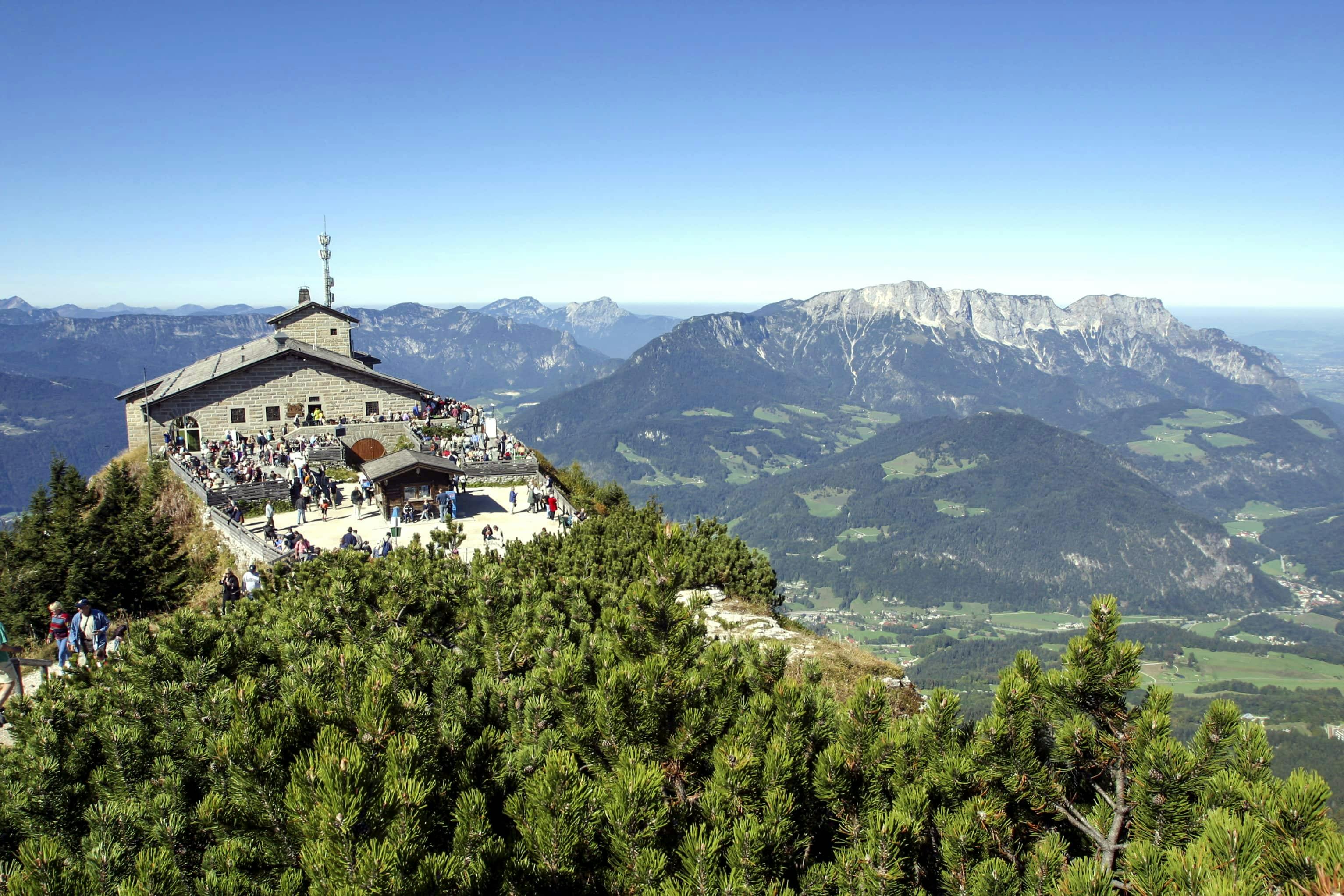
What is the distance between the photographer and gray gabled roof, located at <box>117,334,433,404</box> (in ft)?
139

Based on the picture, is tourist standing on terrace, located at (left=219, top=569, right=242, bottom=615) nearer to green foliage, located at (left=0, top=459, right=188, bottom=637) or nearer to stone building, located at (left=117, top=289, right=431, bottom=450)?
green foliage, located at (left=0, top=459, right=188, bottom=637)

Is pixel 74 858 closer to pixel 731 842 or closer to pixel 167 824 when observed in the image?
pixel 167 824

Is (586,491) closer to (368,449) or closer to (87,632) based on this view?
(368,449)

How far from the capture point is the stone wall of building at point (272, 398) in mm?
42344

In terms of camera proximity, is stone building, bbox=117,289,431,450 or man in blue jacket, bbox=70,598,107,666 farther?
stone building, bbox=117,289,431,450

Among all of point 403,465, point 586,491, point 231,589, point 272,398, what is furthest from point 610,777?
point 272,398

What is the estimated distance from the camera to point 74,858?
4.95 metres

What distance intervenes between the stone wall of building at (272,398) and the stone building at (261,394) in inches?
1.4

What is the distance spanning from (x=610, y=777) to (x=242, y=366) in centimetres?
4391

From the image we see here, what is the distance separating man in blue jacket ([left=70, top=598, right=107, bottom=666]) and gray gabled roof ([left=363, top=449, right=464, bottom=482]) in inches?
563

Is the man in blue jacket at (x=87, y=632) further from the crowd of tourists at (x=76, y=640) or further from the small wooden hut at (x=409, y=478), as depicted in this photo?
the small wooden hut at (x=409, y=478)

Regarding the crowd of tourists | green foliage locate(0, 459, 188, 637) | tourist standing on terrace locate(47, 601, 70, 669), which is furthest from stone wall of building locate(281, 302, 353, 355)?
the crowd of tourists

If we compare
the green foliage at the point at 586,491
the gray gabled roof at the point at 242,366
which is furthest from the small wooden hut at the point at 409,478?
the gray gabled roof at the point at 242,366

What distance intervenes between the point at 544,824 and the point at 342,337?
183 feet
